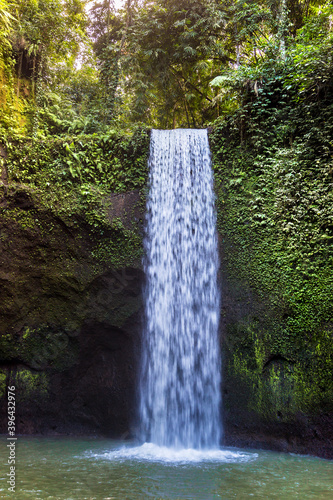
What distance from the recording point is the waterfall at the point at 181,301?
6680 mm

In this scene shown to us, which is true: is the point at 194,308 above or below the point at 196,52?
below

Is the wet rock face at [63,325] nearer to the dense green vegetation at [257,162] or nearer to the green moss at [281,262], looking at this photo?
the dense green vegetation at [257,162]

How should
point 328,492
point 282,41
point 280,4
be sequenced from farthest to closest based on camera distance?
point 280,4
point 282,41
point 328,492

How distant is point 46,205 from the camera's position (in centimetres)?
756

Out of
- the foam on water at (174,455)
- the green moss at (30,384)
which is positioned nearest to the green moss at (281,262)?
the foam on water at (174,455)

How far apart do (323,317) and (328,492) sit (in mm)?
2949

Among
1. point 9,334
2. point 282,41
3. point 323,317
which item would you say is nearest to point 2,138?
→ point 9,334

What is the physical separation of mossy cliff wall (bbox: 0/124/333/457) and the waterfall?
26 cm

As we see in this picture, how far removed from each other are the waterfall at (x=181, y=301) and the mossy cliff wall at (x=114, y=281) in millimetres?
263

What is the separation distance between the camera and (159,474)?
4285 mm

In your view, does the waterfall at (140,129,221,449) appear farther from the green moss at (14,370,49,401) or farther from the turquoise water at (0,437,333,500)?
the green moss at (14,370,49,401)

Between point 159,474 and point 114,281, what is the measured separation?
411cm

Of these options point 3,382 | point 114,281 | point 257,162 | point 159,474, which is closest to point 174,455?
point 159,474

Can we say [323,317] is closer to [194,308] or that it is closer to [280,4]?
[194,308]
